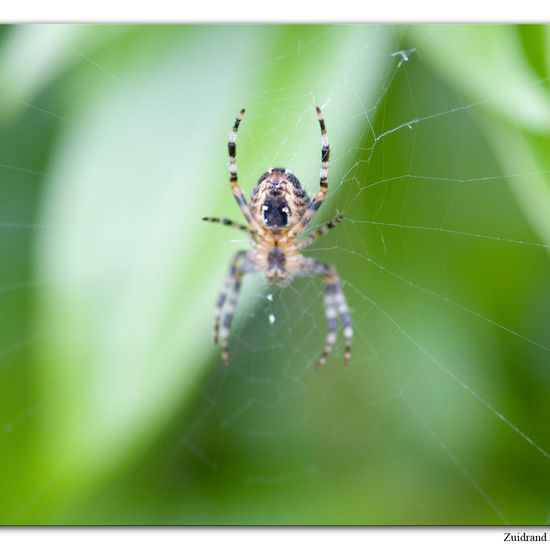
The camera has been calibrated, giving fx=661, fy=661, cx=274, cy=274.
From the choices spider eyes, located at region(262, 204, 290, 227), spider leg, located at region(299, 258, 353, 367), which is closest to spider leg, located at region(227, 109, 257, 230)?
spider eyes, located at region(262, 204, 290, 227)

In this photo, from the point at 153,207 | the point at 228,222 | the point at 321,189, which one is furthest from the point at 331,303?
the point at 153,207

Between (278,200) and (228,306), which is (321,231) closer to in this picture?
(278,200)

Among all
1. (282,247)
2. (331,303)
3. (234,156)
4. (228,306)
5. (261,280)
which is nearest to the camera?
(234,156)

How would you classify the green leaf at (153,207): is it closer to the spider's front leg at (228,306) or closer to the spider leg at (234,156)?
the spider leg at (234,156)

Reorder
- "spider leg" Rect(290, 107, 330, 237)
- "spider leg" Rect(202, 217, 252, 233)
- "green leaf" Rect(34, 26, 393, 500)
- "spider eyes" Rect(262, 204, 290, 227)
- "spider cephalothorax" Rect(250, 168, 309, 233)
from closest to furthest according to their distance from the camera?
"green leaf" Rect(34, 26, 393, 500) < "spider leg" Rect(202, 217, 252, 233) < "spider leg" Rect(290, 107, 330, 237) < "spider cephalothorax" Rect(250, 168, 309, 233) < "spider eyes" Rect(262, 204, 290, 227)

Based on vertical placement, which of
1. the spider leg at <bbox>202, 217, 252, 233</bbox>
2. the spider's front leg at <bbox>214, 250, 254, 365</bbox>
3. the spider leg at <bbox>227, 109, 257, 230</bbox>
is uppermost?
the spider leg at <bbox>227, 109, 257, 230</bbox>

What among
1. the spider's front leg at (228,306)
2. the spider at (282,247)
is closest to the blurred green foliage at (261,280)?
the spider at (282,247)

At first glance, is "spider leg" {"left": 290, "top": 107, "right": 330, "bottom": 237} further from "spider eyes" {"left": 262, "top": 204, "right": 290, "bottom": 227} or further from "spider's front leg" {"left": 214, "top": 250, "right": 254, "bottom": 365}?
"spider's front leg" {"left": 214, "top": 250, "right": 254, "bottom": 365}
